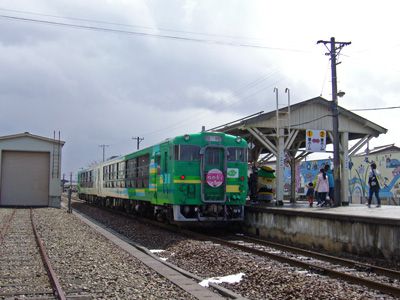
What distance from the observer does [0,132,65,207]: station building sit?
98.1 feet

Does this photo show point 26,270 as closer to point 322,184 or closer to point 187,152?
point 187,152

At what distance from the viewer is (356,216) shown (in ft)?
38.4

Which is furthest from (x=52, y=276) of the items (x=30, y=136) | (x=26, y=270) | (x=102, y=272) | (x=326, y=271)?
(x=30, y=136)

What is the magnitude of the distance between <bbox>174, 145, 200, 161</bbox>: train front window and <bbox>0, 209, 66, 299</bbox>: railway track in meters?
4.85

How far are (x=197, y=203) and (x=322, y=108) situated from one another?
29.1ft

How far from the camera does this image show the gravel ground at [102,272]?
737cm

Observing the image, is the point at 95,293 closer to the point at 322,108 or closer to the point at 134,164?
the point at 134,164

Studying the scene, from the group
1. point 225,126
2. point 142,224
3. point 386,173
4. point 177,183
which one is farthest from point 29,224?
point 386,173

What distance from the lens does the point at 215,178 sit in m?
15.6

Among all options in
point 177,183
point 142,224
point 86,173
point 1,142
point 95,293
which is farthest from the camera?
point 86,173

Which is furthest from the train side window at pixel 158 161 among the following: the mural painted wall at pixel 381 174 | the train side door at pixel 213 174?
the mural painted wall at pixel 381 174

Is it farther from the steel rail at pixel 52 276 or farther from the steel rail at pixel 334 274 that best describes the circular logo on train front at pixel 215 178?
the steel rail at pixel 52 276

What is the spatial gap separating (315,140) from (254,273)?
493 inches

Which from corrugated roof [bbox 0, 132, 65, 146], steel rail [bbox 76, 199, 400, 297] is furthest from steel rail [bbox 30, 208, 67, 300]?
corrugated roof [bbox 0, 132, 65, 146]
